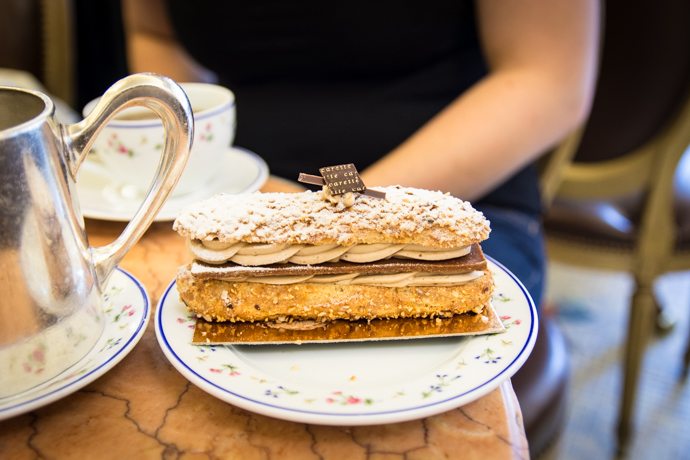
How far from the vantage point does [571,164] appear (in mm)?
1882

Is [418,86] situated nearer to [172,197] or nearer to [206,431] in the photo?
[172,197]

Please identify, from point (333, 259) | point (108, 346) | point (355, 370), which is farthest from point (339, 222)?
point (108, 346)

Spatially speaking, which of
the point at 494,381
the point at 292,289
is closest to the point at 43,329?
the point at 292,289

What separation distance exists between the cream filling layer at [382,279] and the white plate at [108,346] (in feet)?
0.35

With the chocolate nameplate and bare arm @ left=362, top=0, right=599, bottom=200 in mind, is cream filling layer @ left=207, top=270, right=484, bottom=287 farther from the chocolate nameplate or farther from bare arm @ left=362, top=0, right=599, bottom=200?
bare arm @ left=362, top=0, right=599, bottom=200

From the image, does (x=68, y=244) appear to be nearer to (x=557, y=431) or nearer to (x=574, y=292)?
(x=557, y=431)

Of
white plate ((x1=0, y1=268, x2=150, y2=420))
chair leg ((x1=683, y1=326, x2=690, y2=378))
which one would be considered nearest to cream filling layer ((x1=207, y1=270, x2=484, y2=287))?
Result: white plate ((x1=0, y1=268, x2=150, y2=420))

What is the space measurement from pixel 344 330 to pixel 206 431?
7.2 inches

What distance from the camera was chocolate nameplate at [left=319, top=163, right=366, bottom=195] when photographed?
618 millimetres

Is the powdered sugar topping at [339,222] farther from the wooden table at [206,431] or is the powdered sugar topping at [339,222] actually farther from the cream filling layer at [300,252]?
the wooden table at [206,431]

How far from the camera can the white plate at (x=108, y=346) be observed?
0.47 meters

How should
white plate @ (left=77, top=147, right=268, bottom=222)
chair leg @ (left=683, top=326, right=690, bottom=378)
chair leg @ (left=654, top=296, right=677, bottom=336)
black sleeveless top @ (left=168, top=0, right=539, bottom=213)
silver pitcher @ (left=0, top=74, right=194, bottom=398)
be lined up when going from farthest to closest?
chair leg @ (left=654, top=296, right=677, bottom=336) → chair leg @ (left=683, top=326, right=690, bottom=378) → black sleeveless top @ (left=168, top=0, right=539, bottom=213) → white plate @ (left=77, top=147, right=268, bottom=222) → silver pitcher @ (left=0, top=74, right=194, bottom=398)

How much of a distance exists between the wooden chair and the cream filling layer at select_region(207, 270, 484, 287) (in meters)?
1.21

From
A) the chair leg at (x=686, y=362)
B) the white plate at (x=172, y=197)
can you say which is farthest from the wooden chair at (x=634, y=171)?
the white plate at (x=172, y=197)
